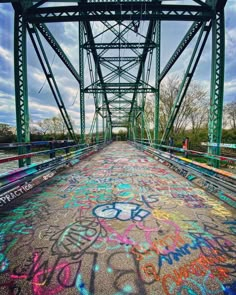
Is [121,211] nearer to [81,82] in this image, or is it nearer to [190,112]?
[81,82]

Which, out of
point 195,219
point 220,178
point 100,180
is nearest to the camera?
point 195,219

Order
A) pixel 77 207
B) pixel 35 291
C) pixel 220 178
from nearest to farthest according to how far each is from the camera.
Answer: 1. pixel 35 291
2. pixel 77 207
3. pixel 220 178

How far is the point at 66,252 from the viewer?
171 centimetres

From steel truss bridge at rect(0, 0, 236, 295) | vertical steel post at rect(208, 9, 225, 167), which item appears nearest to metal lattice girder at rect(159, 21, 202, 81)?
steel truss bridge at rect(0, 0, 236, 295)

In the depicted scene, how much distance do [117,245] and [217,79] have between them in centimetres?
537

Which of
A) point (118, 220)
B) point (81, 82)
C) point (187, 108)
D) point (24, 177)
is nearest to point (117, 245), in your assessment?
point (118, 220)

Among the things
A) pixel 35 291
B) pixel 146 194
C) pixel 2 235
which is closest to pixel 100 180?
pixel 146 194

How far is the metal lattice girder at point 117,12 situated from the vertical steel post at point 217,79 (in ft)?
2.94

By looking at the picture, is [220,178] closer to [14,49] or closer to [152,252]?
[152,252]

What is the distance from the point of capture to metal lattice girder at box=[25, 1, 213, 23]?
18.4 feet

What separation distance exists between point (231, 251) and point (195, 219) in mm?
684

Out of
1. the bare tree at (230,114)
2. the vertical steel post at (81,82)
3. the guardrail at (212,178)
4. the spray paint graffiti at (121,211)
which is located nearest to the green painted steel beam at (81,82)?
the vertical steel post at (81,82)

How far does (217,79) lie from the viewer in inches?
191

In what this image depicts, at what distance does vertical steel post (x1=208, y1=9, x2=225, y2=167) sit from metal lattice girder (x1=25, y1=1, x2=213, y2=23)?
897 millimetres
